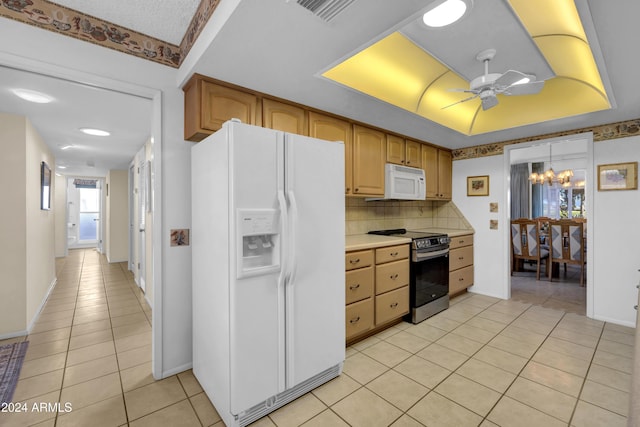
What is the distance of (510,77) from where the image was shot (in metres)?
2.20

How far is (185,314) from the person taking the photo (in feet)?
7.25

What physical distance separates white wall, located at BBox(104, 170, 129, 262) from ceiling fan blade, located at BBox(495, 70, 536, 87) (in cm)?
745

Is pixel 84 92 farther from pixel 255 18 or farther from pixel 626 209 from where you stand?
pixel 626 209

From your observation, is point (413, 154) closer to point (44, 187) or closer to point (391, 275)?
point (391, 275)

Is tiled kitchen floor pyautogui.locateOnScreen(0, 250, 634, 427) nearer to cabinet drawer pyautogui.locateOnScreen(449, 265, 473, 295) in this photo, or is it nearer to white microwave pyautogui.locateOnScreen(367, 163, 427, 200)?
cabinet drawer pyautogui.locateOnScreen(449, 265, 473, 295)

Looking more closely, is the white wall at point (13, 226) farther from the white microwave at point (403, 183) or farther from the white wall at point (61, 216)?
the white wall at point (61, 216)

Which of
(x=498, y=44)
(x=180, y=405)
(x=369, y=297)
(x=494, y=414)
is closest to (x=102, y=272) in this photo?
(x=180, y=405)

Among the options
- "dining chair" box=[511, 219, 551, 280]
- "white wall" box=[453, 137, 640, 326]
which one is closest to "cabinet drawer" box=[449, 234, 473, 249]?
"white wall" box=[453, 137, 640, 326]

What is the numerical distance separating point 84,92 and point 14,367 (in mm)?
2337

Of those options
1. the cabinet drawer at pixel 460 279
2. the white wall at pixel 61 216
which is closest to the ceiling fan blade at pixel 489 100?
the cabinet drawer at pixel 460 279

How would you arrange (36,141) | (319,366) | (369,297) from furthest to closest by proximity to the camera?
(36,141) → (369,297) → (319,366)

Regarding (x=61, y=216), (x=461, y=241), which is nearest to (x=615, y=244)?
(x=461, y=241)

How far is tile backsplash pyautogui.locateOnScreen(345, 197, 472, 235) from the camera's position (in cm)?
351

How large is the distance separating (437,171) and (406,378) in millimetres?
3041
